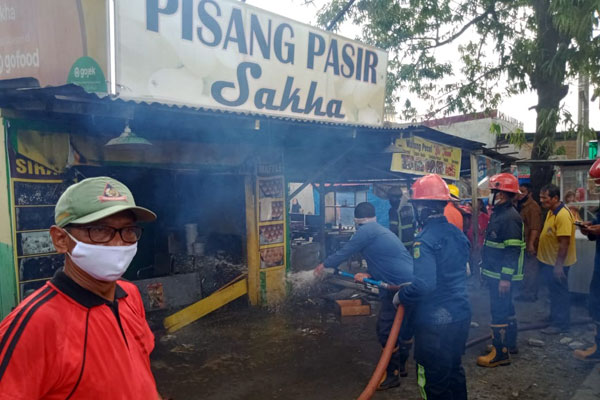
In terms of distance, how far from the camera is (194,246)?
27.1 ft

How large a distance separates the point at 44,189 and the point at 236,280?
3.28m

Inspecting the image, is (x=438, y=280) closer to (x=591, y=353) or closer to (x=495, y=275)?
(x=495, y=275)

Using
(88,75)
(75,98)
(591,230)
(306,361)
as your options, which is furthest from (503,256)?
(88,75)

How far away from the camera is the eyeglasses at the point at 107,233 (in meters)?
1.64

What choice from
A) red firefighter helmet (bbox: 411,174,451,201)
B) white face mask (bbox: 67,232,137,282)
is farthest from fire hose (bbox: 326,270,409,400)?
white face mask (bbox: 67,232,137,282)

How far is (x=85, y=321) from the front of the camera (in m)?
1.53

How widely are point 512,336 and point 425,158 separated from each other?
4302 millimetres

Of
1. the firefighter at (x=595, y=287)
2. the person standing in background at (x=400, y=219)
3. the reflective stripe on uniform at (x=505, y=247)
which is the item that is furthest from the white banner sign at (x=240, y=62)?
the firefighter at (x=595, y=287)

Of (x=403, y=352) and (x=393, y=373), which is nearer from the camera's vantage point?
(x=393, y=373)

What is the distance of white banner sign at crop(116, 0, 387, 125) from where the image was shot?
16.9 ft

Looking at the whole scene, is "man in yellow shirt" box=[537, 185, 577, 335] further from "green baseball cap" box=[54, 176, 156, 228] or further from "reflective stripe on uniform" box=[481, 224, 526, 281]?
"green baseball cap" box=[54, 176, 156, 228]

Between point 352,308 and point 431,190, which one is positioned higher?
point 431,190

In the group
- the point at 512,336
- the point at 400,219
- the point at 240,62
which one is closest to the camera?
the point at 512,336

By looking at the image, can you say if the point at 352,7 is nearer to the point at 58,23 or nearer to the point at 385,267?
the point at 58,23
